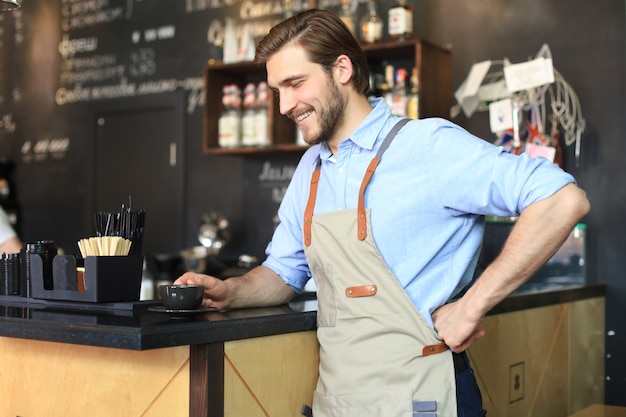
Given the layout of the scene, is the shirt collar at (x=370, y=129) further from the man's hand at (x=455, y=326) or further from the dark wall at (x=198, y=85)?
the dark wall at (x=198, y=85)

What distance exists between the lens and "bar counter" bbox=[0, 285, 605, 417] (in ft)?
5.48

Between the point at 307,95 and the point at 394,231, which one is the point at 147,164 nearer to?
the point at 307,95

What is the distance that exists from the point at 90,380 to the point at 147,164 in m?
3.64

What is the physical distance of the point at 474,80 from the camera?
3.89 metres

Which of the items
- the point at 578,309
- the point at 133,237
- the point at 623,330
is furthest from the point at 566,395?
the point at 133,237

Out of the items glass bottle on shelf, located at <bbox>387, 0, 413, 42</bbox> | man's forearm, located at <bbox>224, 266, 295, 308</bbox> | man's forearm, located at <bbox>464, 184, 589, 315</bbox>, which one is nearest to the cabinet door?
glass bottle on shelf, located at <bbox>387, 0, 413, 42</bbox>

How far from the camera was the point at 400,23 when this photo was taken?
4.05 metres

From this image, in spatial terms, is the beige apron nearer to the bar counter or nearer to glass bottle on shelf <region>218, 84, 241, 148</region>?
the bar counter

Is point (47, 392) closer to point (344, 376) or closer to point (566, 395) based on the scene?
point (344, 376)

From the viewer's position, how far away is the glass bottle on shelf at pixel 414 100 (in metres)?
3.91

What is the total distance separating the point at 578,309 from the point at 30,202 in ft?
13.7

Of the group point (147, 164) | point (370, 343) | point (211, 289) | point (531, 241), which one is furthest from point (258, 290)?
point (147, 164)

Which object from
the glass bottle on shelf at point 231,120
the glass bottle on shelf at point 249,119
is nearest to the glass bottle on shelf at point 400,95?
the glass bottle on shelf at point 249,119

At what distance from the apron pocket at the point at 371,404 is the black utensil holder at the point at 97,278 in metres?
0.53
